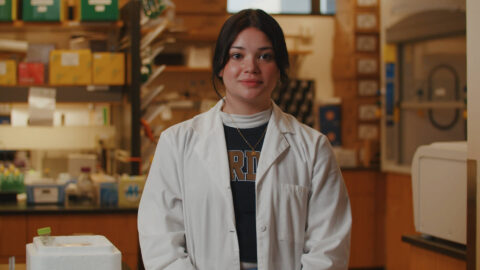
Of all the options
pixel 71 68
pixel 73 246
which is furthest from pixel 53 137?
pixel 73 246

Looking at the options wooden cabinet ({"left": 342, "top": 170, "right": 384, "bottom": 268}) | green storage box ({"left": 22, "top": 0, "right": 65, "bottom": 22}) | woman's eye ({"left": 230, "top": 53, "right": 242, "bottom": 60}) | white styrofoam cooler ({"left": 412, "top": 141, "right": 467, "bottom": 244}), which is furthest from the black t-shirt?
wooden cabinet ({"left": 342, "top": 170, "right": 384, "bottom": 268})

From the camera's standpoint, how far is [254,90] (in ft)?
6.39

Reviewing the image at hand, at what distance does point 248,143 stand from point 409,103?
4.27 metres

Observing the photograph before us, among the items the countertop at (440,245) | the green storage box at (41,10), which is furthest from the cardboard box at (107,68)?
the countertop at (440,245)

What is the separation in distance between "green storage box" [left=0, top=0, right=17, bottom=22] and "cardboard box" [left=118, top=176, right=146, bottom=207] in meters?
1.60

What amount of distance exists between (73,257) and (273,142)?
2.16 ft

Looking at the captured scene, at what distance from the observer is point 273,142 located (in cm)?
199

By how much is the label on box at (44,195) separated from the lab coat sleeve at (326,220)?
2.69 metres

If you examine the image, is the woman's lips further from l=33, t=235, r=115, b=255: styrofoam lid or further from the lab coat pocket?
l=33, t=235, r=115, b=255: styrofoam lid

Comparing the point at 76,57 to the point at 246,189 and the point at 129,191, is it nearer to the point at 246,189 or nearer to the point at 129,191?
the point at 129,191

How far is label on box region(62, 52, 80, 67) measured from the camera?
192 inches

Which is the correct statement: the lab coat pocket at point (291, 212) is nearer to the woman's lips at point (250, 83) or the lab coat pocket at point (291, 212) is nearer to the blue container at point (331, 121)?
the woman's lips at point (250, 83)

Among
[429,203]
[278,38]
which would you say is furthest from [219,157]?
[429,203]

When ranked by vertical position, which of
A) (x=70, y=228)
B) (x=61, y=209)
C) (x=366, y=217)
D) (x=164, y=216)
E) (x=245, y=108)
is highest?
(x=245, y=108)
